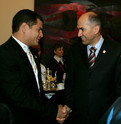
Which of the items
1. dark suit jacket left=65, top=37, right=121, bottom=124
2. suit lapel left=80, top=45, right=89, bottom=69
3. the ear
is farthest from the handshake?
the ear

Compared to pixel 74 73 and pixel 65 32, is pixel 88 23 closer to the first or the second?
pixel 74 73

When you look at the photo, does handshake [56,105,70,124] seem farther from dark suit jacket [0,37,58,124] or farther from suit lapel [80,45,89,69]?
suit lapel [80,45,89,69]

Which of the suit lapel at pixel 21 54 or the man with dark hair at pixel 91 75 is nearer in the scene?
the suit lapel at pixel 21 54

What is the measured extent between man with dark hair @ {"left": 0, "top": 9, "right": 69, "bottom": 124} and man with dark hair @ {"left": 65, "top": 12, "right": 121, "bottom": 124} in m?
0.29

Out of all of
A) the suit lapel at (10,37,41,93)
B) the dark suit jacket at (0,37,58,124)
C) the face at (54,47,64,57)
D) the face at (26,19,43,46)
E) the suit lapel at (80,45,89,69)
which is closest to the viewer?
the dark suit jacket at (0,37,58,124)

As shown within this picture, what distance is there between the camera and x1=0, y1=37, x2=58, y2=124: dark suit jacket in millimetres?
1659

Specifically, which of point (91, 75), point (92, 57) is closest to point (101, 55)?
point (92, 57)

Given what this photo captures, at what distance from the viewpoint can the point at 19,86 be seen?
1.69 m

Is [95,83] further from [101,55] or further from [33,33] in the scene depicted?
[33,33]

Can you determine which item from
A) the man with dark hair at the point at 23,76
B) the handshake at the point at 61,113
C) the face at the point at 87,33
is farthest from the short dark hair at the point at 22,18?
the handshake at the point at 61,113

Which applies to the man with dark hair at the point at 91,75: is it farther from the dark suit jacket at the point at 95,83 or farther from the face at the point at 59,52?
the face at the point at 59,52

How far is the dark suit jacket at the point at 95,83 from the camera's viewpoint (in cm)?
204

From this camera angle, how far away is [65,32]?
5.64 m

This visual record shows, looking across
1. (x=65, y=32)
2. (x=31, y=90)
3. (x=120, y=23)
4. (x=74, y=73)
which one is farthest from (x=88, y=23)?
(x=120, y=23)
